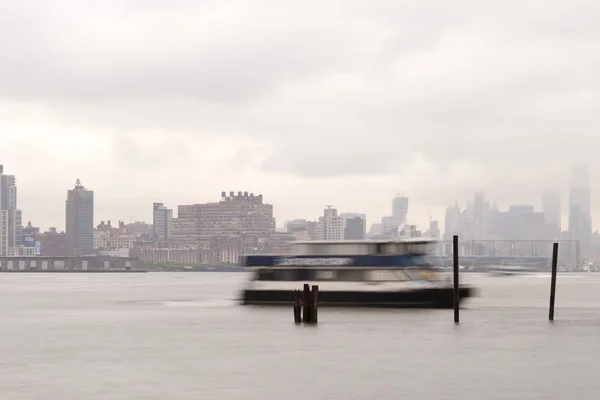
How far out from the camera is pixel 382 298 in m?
69.1

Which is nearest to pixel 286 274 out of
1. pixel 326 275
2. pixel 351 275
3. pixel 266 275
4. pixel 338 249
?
pixel 266 275

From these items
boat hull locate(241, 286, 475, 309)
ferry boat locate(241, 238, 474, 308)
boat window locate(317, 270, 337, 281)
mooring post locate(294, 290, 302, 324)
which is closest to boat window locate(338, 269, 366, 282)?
ferry boat locate(241, 238, 474, 308)

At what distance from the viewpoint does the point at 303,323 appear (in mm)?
57719

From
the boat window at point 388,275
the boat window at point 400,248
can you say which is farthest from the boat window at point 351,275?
the boat window at point 400,248

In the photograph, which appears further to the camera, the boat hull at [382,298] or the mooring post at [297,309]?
the boat hull at [382,298]

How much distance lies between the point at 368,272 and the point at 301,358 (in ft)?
106

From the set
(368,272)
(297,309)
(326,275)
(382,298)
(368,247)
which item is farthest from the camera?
(326,275)

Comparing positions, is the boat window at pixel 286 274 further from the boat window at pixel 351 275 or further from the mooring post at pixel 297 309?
the mooring post at pixel 297 309

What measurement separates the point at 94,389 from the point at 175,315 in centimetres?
4174

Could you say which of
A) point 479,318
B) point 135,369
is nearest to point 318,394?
point 135,369

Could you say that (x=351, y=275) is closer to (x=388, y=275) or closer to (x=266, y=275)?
(x=388, y=275)

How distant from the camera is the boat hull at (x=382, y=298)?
69.0m

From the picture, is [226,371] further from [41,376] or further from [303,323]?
[303,323]

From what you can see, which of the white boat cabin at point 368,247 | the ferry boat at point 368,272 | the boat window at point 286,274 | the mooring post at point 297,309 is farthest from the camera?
the boat window at point 286,274
